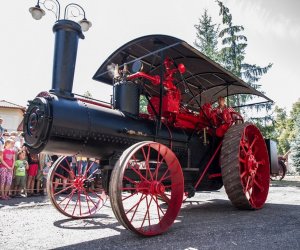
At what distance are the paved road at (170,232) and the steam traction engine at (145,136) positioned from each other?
0.78 ft

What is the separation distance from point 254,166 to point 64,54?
3.86 meters

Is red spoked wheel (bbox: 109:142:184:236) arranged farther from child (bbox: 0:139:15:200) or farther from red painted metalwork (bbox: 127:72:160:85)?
child (bbox: 0:139:15:200)

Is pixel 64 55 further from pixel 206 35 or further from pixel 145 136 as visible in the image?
pixel 206 35

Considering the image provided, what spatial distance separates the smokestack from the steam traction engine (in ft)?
0.04

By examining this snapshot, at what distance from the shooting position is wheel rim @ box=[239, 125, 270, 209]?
5.36m

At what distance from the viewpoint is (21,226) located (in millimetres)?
4062

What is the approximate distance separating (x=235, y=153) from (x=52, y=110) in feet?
9.80

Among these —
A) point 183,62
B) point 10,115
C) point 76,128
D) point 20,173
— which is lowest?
point 20,173

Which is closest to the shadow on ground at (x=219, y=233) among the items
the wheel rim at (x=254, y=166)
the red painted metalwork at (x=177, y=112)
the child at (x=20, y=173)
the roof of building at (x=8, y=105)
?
the wheel rim at (x=254, y=166)

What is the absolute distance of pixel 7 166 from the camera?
24.5ft

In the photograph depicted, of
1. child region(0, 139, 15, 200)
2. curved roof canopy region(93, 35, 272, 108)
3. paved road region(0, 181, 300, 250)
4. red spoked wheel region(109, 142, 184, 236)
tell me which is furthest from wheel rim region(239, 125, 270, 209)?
child region(0, 139, 15, 200)

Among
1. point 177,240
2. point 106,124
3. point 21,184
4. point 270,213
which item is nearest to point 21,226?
point 106,124

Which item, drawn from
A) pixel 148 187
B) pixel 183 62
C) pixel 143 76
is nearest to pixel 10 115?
pixel 183 62

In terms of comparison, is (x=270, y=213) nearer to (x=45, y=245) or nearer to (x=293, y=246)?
(x=293, y=246)
